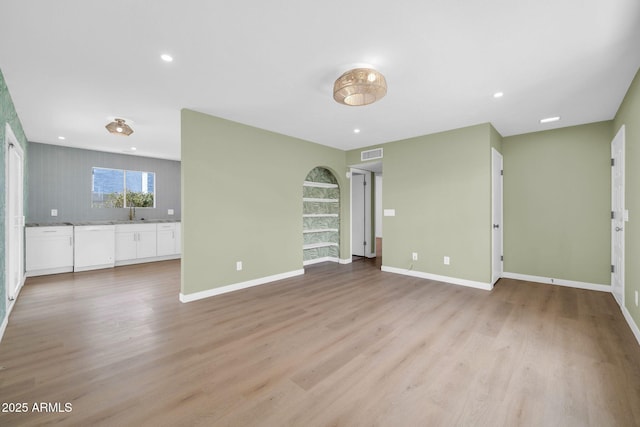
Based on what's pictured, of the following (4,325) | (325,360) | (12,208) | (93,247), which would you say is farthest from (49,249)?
(325,360)

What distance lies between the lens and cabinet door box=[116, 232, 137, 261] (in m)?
5.69

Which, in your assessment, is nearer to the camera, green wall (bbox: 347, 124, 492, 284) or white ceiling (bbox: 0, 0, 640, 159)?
white ceiling (bbox: 0, 0, 640, 159)

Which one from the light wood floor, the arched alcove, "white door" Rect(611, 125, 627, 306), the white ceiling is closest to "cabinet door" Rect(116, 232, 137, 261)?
the light wood floor

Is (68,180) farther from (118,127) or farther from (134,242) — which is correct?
(118,127)

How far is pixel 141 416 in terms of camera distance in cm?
154

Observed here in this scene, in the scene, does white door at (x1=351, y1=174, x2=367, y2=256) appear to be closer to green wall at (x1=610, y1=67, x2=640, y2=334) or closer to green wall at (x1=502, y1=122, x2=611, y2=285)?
green wall at (x1=502, y1=122, x2=611, y2=285)

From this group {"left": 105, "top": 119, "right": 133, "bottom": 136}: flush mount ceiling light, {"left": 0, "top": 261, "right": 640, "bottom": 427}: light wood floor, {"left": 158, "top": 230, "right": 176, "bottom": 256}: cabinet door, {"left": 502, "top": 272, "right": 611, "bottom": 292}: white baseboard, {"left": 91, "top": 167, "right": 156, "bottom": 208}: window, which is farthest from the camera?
{"left": 158, "top": 230, "right": 176, "bottom": 256}: cabinet door

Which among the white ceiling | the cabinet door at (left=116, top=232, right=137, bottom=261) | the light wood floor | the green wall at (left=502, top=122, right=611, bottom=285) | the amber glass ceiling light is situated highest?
the white ceiling

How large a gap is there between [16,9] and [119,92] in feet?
4.20

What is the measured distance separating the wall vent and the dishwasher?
209 inches

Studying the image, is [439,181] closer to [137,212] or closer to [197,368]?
[197,368]

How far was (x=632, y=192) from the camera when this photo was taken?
2.63 m

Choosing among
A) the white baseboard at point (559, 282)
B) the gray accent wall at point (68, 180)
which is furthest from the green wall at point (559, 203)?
the gray accent wall at point (68, 180)

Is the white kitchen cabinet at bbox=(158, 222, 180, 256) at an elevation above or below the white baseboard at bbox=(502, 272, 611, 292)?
above
